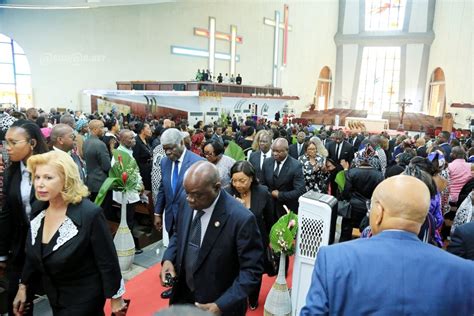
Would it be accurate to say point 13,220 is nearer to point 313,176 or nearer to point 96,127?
point 96,127

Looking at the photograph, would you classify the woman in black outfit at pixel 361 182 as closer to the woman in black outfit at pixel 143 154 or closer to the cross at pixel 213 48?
the woman in black outfit at pixel 143 154

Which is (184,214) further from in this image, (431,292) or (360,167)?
(360,167)

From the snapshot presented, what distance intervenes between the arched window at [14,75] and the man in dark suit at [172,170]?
12.9 m

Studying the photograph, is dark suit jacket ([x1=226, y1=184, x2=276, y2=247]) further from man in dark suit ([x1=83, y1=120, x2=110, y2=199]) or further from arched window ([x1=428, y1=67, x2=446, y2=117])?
arched window ([x1=428, y1=67, x2=446, y2=117])

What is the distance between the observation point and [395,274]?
1.25 m

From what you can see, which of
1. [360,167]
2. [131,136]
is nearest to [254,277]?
[360,167]

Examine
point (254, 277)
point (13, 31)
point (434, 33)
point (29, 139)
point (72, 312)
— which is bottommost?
point (72, 312)

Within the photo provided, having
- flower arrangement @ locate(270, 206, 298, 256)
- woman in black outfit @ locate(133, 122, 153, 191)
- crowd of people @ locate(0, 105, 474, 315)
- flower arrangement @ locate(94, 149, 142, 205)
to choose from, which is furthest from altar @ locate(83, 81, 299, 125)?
flower arrangement @ locate(270, 206, 298, 256)

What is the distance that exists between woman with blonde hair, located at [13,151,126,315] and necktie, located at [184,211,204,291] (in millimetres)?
394

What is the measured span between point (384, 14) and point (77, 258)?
3205 cm

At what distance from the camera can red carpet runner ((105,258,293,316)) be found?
10.8 feet

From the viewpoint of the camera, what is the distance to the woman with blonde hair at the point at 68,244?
75.7 inches

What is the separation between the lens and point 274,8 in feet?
74.6

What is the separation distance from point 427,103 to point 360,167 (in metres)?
27.0
